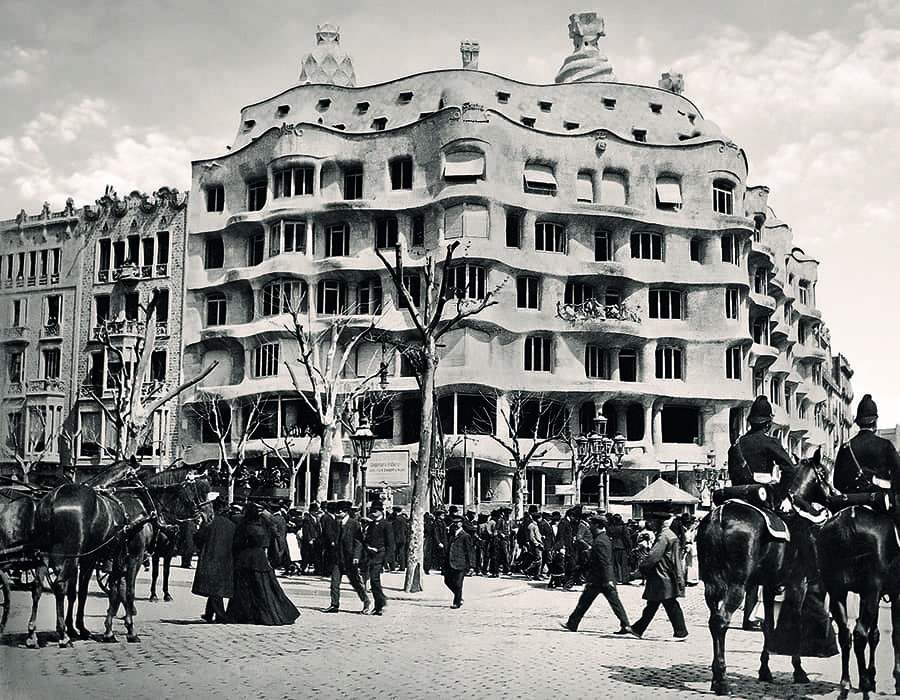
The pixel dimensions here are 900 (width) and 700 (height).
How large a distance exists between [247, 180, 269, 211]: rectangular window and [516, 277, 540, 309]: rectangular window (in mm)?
4357

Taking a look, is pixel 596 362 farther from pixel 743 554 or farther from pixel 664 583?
pixel 743 554

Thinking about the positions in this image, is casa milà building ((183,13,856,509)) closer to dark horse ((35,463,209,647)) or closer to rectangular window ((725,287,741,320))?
rectangular window ((725,287,741,320))

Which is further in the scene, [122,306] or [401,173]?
[401,173]

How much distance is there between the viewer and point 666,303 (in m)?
25.5

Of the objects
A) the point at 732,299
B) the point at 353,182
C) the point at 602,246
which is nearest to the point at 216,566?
the point at 353,182

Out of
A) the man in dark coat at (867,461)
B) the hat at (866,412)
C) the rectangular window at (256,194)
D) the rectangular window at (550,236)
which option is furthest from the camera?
the rectangular window at (550,236)

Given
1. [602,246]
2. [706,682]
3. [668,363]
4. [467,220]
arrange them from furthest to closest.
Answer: [668,363]
[602,246]
[467,220]
[706,682]

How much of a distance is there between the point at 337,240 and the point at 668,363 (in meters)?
12.5

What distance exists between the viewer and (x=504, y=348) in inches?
653

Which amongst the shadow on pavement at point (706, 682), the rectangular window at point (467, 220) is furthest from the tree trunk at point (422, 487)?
the shadow on pavement at point (706, 682)

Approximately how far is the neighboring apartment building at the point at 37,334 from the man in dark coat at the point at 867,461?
7.92 m

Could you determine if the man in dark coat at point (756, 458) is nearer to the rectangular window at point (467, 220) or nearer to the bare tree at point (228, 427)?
the bare tree at point (228, 427)

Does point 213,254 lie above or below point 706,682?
above

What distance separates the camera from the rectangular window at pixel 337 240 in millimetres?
14766
